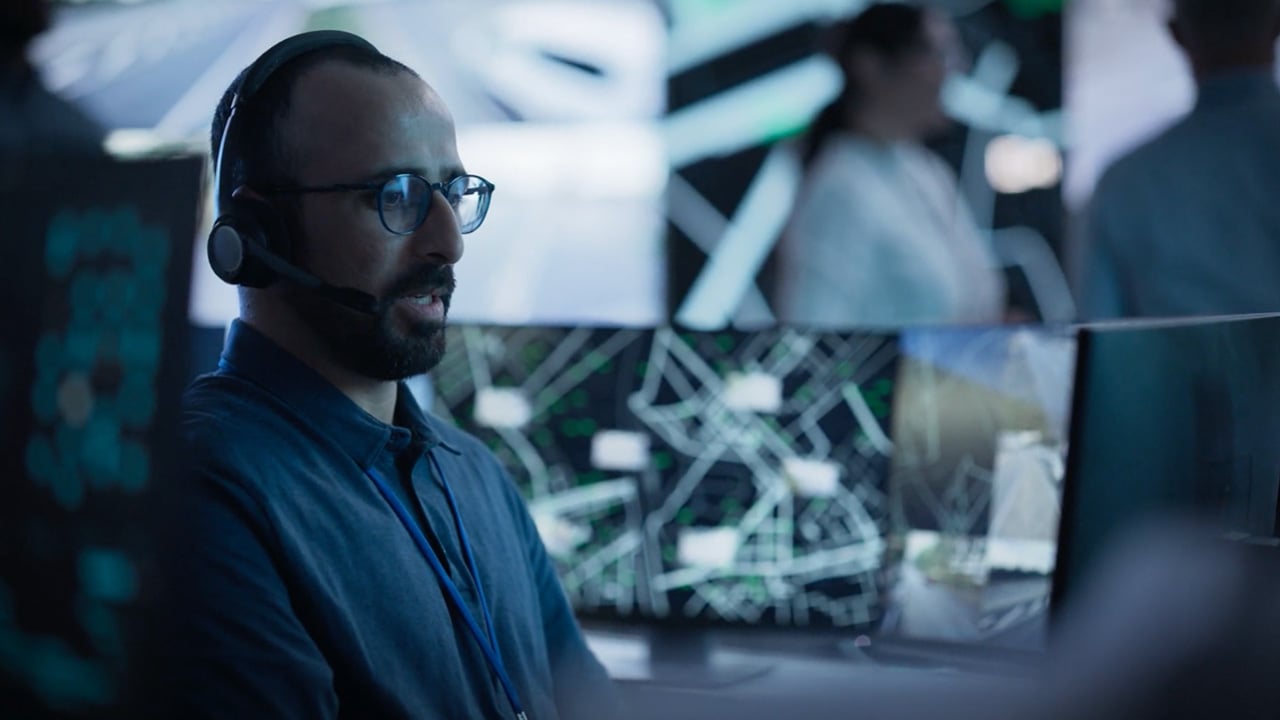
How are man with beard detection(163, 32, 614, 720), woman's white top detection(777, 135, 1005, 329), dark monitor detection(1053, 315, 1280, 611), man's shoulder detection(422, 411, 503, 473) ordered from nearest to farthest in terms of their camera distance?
1. dark monitor detection(1053, 315, 1280, 611)
2. man with beard detection(163, 32, 614, 720)
3. man's shoulder detection(422, 411, 503, 473)
4. woman's white top detection(777, 135, 1005, 329)

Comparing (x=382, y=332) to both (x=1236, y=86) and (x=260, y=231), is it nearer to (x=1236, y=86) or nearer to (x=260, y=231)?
(x=260, y=231)

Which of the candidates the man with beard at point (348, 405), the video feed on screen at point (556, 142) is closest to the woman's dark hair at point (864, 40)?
the video feed on screen at point (556, 142)

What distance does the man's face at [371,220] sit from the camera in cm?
98

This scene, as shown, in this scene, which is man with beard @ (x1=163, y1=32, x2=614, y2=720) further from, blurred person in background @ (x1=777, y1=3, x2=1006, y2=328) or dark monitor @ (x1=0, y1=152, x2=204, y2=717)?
blurred person in background @ (x1=777, y1=3, x2=1006, y2=328)

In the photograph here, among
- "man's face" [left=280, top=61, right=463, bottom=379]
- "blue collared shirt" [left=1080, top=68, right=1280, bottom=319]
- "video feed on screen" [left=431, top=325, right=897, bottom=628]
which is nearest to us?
"man's face" [left=280, top=61, right=463, bottom=379]

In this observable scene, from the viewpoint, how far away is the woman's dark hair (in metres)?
2.51

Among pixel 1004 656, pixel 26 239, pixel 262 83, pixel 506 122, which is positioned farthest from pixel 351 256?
pixel 506 122

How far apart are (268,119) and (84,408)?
2.20 feet

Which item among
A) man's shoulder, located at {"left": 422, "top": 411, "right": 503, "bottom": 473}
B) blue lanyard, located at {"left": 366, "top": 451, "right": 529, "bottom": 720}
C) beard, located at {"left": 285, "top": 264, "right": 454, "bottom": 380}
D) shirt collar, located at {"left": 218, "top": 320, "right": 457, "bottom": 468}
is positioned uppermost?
beard, located at {"left": 285, "top": 264, "right": 454, "bottom": 380}

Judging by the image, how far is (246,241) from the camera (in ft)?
3.17

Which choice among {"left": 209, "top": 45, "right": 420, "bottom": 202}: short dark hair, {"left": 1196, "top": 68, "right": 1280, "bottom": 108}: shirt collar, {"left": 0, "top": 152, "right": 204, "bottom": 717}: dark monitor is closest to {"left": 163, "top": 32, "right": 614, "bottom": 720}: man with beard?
{"left": 209, "top": 45, "right": 420, "bottom": 202}: short dark hair

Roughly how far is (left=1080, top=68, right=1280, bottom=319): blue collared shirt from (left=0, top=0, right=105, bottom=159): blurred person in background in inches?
72.4

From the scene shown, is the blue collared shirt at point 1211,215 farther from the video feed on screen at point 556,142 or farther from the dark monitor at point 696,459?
the video feed on screen at point 556,142

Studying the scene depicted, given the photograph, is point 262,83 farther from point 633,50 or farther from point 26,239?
point 633,50
